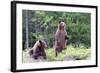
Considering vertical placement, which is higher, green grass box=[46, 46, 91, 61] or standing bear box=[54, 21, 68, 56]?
standing bear box=[54, 21, 68, 56]

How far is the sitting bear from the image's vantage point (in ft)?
5.34

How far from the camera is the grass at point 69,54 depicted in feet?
5.49

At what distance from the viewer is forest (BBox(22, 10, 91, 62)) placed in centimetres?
161

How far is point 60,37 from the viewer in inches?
67.2

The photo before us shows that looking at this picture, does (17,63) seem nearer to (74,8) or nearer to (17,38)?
(17,38)

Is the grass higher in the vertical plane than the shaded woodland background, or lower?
lower

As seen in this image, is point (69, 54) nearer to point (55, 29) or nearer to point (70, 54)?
point (70, 54)

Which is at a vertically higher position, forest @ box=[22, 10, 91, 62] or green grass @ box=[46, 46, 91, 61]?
forest @ box=[22, 10, 91, 62]

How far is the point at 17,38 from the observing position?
156 centimetres

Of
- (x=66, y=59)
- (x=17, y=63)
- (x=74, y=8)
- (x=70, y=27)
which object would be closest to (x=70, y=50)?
(x=66, y=59)

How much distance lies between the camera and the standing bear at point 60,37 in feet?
5.57

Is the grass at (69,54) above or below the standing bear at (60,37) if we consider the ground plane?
below

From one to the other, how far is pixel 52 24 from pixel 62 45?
0.19m

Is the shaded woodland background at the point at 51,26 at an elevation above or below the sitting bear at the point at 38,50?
above
